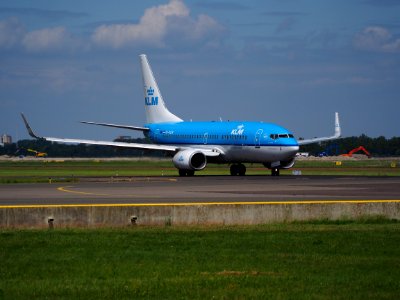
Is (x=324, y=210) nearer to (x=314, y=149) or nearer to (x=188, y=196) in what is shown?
(x=188, y=196)

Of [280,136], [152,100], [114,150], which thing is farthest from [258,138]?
[114,150]

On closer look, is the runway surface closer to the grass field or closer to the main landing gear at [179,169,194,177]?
the grass field

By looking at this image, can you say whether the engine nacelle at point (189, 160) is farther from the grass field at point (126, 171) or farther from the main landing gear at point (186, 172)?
the grass field at point (126, 171)

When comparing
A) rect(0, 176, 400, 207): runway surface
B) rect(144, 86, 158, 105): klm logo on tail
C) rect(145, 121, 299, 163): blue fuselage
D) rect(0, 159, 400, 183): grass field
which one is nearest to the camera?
rect(0, 176, 400, 207): runway surface

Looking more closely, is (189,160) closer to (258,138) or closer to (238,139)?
(238,139)

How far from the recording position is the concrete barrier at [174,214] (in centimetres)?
2519

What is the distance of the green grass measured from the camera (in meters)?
15.2

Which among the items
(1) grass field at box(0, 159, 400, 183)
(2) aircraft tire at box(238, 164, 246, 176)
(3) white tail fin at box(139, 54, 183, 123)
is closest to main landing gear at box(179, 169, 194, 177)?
(2) aircraft tire at box(238, 164, 246, 176)

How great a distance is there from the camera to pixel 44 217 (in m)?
25.3

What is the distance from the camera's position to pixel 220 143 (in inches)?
2623

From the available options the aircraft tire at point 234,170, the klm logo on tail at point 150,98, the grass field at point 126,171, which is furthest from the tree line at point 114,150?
the aircraft tire at point 234,170

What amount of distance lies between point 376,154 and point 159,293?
16047 centimetres

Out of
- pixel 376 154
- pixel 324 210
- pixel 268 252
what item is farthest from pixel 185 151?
pixel 376 154

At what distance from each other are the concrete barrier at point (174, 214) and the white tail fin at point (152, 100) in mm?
49016
